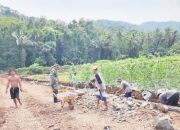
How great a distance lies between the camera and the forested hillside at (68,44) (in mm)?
77062

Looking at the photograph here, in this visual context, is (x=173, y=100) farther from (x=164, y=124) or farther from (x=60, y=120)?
(x=60, y=120)

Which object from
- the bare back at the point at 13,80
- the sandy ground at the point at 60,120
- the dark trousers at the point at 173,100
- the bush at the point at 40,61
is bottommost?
the bush at the point at 40,61

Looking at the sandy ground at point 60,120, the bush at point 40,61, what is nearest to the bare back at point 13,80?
the sandy ground at point 60,120

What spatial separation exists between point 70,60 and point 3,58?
15487 mm

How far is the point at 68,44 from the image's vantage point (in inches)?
3543

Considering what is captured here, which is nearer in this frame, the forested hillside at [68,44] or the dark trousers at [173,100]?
the dark trousers at [173,100]

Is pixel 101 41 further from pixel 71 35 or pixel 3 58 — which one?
pixel 3 58

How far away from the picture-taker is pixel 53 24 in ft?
342

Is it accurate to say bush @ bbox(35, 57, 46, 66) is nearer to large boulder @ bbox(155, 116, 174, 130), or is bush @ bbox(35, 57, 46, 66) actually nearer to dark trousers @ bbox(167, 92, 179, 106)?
dark trousers @ bbox(167, 92, 179, 106)

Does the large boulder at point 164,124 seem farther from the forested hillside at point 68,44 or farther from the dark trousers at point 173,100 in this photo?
the forested hillside at point 68,44

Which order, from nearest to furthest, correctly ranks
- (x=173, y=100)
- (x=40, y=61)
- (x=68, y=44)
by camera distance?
(x=173, y=100) → (x=40, y=61) → (x=68, y=44)

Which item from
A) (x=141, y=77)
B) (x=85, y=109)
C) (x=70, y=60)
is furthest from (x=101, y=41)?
(x=85, y=109)

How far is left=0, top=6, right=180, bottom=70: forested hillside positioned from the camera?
7706cm

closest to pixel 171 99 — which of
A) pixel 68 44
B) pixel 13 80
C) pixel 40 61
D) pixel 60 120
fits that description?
pixel 60 120
